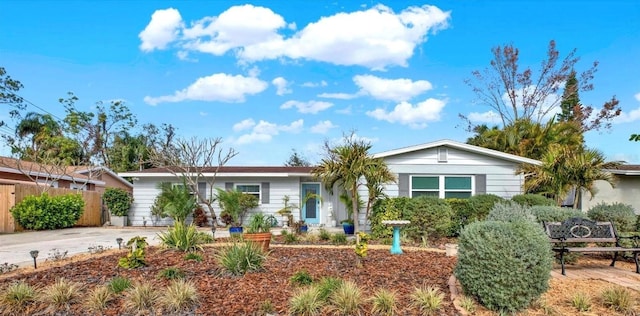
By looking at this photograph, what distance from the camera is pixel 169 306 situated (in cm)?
539

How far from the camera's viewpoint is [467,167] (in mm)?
16375

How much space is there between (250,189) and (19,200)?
9.13m

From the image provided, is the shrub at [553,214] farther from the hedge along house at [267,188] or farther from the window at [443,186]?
the hedge along house at [267,188]

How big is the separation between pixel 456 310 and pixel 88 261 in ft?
21.5

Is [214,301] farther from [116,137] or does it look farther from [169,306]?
[116,137]

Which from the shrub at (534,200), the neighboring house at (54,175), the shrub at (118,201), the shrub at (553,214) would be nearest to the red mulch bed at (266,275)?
the shrub at (553,214)

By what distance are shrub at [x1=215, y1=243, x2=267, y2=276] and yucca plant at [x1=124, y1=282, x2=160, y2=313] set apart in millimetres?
1315

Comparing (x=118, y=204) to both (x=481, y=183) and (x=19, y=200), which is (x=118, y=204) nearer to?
(x=19, y=200)

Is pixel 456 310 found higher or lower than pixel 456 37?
lower

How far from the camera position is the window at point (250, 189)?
69.5 ft

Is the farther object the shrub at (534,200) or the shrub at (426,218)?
the shrub at (534,200)

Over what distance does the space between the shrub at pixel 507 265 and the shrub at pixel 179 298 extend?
3.08 metres

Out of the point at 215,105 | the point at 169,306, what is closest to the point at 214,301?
the point at 169,306

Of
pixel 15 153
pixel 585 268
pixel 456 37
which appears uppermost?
pixel 456 37
